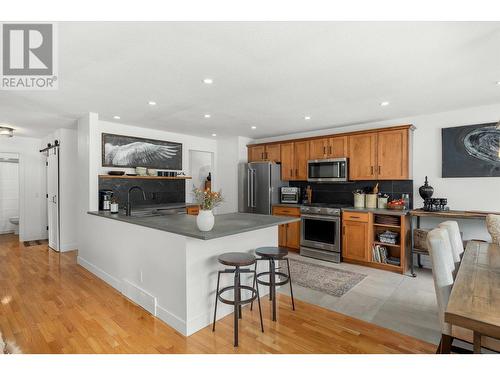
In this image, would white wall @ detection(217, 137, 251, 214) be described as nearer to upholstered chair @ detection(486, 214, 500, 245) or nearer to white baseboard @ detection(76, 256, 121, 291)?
white baseboard @ detection(76, 256, 121, 291)

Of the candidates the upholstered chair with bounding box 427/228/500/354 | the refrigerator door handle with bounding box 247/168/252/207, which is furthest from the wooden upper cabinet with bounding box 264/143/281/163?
the upholstered chair with bounding box 427/228/500/354

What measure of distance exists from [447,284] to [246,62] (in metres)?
2.23

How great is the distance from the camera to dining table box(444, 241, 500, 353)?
1.17 metres

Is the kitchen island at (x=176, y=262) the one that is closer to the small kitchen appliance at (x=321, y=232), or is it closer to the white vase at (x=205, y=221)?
the white vase at (x=205, y=221)

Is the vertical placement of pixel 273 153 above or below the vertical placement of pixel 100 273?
above

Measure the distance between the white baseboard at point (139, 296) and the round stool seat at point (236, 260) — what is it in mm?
924

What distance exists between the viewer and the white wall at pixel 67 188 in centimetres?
494

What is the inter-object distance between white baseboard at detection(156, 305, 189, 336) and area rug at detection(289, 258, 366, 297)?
168cm

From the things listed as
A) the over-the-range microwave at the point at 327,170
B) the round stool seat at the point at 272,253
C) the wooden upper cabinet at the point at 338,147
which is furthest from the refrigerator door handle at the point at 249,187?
the round stool seat at the point at 272,253

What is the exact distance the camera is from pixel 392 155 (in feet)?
13.9

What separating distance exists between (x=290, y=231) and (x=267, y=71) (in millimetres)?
3328

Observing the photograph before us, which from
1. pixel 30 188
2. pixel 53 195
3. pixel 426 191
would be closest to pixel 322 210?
pixel 426 191

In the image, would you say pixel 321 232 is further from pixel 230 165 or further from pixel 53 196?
pixel 53 196
